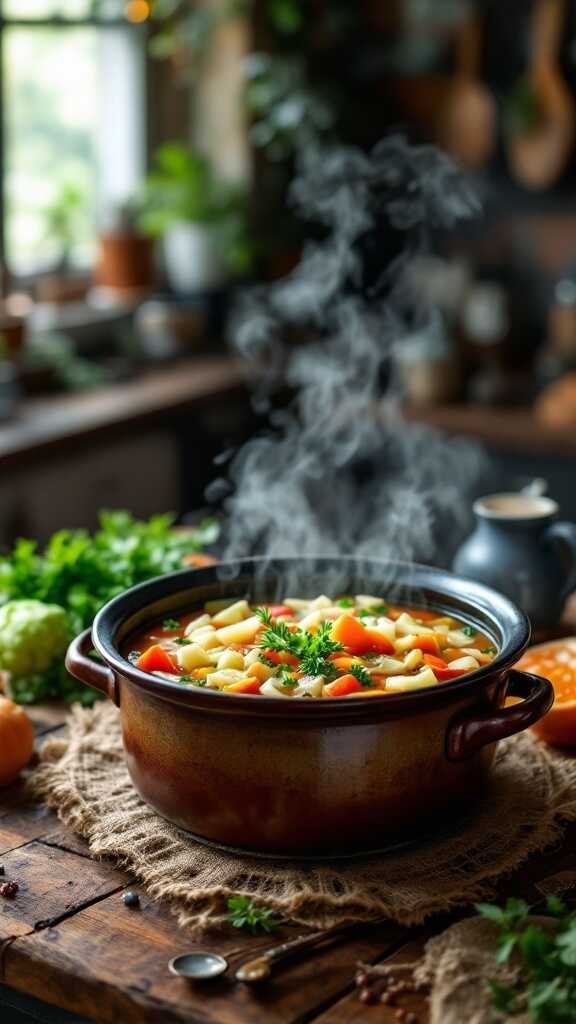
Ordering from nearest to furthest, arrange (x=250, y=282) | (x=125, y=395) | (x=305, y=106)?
(x=125, y=395), (x=305, y=106), (x=250, y=282)

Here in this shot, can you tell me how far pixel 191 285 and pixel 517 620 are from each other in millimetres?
3977

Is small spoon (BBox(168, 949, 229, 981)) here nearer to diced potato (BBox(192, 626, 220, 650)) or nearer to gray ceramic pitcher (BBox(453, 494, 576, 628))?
diced potato (BBox(192, 626, 220, 650))

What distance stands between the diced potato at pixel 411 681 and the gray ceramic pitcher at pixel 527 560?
65 cm

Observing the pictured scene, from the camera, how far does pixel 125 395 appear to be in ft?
15.2

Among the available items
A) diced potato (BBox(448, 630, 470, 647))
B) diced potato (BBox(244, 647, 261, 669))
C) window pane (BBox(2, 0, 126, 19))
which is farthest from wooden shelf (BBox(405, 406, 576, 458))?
diced potato (BBox(244, 647, 261, 669))

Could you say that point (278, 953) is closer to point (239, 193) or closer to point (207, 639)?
point (207, 639)

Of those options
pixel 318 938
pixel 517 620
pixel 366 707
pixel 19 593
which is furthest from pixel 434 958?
pixel 19 593

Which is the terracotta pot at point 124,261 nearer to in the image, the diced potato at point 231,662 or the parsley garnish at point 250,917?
the diced potato at point 231,662

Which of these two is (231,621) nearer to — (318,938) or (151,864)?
(151,864)

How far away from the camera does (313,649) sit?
173cm

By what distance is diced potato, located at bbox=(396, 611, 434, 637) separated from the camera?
185cm

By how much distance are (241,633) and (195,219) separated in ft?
12.3

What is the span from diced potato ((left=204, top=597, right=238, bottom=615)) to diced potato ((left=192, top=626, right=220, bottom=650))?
5.3 inches

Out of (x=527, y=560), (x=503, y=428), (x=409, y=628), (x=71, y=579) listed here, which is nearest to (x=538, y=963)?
(x=409, y=628)
